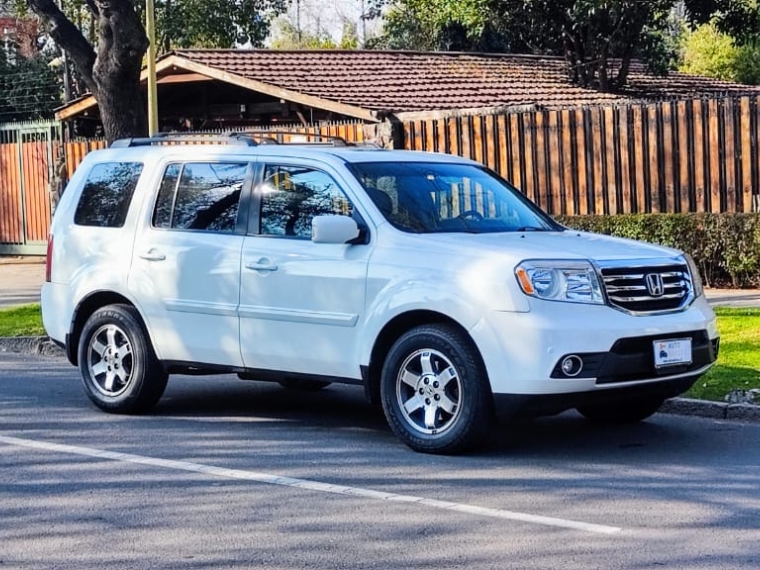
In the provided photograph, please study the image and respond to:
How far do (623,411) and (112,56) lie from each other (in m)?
8.07

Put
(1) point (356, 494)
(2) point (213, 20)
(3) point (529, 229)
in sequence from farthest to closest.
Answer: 1. (2) point (213, 20)
2. (3) point (529, 229)
3. (1) point (356, 494)

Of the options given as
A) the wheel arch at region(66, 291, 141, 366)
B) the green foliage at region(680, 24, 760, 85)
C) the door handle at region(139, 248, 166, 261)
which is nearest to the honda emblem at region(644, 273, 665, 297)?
the door handle at region(139, 248, 166, 261)

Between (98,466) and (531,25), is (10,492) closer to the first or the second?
(98,466)

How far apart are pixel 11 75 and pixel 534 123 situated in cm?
2660

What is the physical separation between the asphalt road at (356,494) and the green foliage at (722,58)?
113 feet

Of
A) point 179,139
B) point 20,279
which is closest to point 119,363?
point 179,139

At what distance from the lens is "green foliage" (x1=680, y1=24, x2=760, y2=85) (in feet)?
138

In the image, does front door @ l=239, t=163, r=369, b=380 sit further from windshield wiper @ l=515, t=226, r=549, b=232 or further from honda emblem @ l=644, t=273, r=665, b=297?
honda emblem @ l=644, t=273, r=665, b=297

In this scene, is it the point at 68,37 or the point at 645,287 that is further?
the point at 68,37

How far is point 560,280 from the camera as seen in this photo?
24.6 feet

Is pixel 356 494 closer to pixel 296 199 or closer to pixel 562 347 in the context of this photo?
pixel 562 347

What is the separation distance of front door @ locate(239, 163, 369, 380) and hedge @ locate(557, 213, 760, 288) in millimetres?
8291

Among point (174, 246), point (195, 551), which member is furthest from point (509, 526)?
point (174, 246)

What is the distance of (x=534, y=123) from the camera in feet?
58.7
